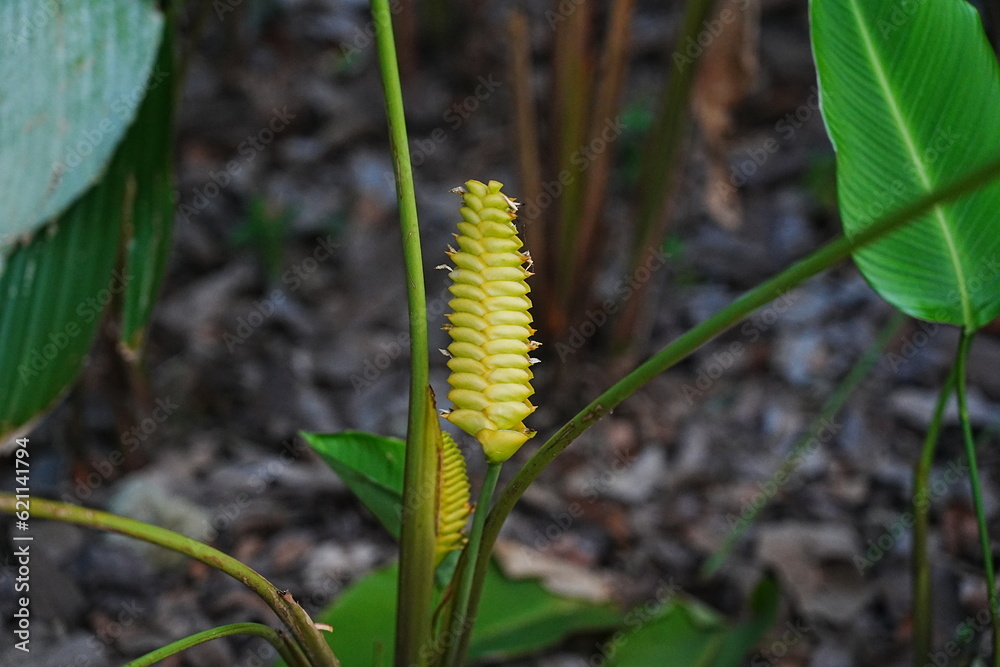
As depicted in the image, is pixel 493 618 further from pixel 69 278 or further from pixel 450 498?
pixel 69 278

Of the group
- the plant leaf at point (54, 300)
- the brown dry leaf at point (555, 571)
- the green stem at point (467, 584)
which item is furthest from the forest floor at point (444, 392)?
the green stem at point (467, 584)

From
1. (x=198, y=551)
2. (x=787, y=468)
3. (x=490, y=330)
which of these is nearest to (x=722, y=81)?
(x=787, y=468)

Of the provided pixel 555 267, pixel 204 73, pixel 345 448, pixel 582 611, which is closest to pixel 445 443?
pixel 345 448

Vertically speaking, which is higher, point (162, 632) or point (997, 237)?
point (997, 237)

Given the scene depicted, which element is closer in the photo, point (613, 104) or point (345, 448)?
point (345, 448)

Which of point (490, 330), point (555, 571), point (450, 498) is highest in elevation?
point (490, 330)

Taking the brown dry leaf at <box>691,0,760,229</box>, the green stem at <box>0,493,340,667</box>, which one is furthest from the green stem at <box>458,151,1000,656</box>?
the brown dry leaf at <box>691,0,760,229</box>

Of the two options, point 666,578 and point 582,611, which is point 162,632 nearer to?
point 582,611
